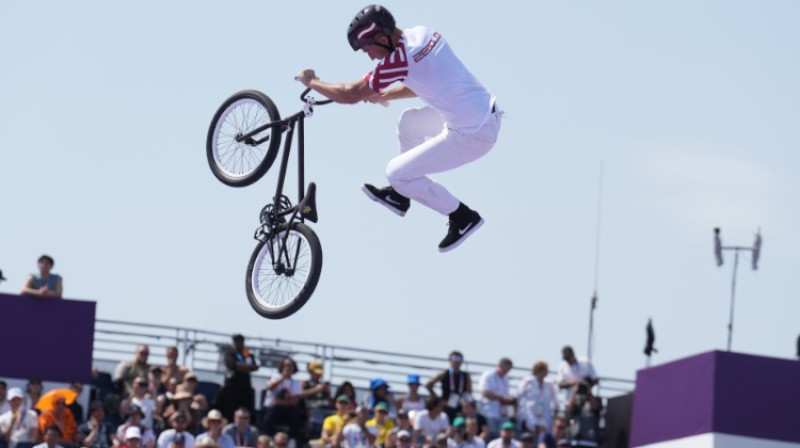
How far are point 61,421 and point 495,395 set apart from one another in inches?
222

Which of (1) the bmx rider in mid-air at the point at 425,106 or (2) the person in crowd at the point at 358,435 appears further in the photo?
(2) the person in crowd at the point at 358,435

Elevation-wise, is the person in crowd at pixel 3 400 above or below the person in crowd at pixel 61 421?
above

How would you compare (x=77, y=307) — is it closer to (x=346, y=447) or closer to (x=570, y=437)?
(x=346, y=447)

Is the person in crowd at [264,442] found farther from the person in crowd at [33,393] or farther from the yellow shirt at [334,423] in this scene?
the person in crowd at [33,393]

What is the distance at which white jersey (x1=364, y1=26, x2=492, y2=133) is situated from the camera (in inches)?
614

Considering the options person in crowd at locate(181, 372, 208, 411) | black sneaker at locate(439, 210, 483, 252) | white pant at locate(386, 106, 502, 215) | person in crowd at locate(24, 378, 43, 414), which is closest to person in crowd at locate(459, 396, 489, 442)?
person in crowd at locate(181, 372, 208, 411)

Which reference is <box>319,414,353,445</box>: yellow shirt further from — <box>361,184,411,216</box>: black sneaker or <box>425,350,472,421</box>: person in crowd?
<box>361,184,411,216</box>: black sneaker

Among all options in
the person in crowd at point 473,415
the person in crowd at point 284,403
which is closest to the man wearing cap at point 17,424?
the person in crowd at point 284,403

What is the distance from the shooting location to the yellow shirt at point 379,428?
23.2 m

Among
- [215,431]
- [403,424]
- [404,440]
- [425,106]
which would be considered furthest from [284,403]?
[425,106]

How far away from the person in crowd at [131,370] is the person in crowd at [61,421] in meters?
1.17

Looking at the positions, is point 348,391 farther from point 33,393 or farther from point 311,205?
point 311,205

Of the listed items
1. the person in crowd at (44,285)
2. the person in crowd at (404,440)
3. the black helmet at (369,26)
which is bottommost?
the person in crowd at (404,440)

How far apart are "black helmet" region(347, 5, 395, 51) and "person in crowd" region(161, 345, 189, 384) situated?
8624 millimetres
